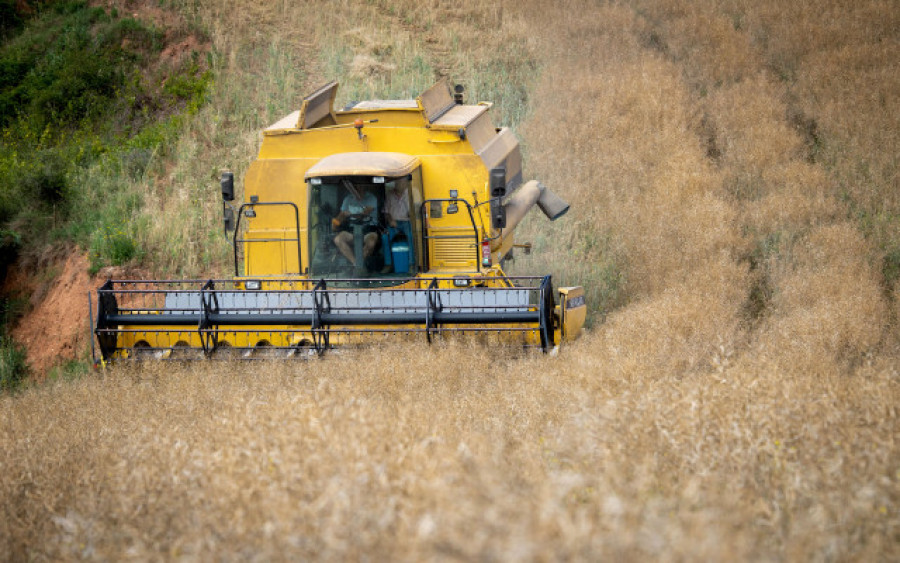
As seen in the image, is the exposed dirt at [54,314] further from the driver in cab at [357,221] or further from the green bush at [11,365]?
the driver in cab at [357,221]

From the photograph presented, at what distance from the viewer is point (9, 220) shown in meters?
15.8

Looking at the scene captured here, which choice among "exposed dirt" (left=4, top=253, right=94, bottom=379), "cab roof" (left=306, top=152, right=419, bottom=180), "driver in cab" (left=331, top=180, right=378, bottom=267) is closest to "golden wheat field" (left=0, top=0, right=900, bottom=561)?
"exposed dirt" (left=4, top=253, right=94, bottom=379)

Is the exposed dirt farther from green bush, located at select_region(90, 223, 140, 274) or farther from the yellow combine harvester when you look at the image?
the yellow combine harvester

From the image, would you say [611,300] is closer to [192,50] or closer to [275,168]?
[275,168]

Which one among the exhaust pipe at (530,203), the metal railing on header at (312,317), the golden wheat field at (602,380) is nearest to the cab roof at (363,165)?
the metal railing on header at (312,317)

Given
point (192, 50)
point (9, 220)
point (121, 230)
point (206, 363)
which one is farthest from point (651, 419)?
point (192, 50)

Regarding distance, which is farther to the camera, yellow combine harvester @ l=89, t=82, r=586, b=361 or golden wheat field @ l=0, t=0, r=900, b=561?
yellow combine harvester @ l=89, t=82, r=586, b=361

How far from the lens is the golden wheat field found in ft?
13.7

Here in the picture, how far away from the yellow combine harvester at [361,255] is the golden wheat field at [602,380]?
1.56 feet

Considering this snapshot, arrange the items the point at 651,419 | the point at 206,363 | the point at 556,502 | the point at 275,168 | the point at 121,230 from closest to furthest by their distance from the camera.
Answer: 1. the point at 556,502
2. the point at 651,419
3. the point at 206,363
4. the point at 275,168
5. the point at 121,230

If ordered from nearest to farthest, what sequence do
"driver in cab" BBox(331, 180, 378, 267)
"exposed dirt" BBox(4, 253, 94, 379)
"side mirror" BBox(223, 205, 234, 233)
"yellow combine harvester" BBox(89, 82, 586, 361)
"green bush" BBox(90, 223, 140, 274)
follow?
"yellow combine harvester" BBox(89, 82, 586, 361) → "driver in cab" BBox(331, 180, 378, 267) → "side mirror" BBox(223, 205, 234, 233) → "exposed dirt" BBox(4, 253, 94, 379) → "green bush" BBox(90, 223, 140, 274)

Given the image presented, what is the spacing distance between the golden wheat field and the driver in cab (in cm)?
145

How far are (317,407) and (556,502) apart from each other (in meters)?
2.17

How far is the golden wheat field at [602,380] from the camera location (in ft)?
13.7
